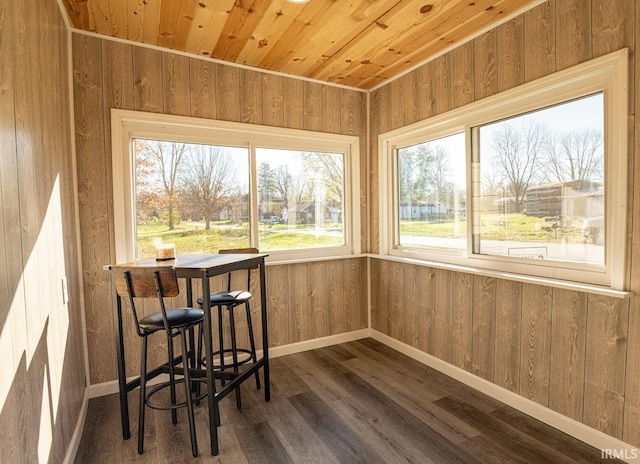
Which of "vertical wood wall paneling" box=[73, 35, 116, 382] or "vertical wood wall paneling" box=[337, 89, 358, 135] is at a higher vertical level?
"vertical wood wall paneling" box=[337, 89, 358, 135]

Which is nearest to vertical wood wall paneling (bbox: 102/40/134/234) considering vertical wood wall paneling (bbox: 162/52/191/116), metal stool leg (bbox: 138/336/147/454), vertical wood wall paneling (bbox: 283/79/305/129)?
vertical wood wall paneling (bbox: 162/52/191/116)

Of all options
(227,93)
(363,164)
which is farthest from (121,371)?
(363,164)

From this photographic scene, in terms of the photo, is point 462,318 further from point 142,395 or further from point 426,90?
point 142,395

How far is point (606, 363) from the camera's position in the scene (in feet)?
6.23

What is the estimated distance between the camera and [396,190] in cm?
354

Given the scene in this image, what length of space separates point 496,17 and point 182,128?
2431 millimetres

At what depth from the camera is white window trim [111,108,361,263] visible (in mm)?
2574

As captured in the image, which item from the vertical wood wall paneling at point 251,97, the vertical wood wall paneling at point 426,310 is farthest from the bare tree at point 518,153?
the vertical wood wall paneling at point 251,97

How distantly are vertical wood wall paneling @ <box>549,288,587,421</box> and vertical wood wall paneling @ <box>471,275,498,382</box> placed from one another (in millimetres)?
405

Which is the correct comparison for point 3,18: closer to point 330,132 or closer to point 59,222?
point 59,222

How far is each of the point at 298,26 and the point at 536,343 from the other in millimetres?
2655

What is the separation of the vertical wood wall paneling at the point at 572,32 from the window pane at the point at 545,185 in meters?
0.24

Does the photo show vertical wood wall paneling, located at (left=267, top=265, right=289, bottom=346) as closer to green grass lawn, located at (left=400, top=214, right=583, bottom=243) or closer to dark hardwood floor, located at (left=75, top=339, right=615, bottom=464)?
dark hardwood floor, located at (left=75, top=339, right=615, bottom=464)

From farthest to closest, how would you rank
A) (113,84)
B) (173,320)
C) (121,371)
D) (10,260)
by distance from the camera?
(113,84), (121,371), (173,320), (10,260)
